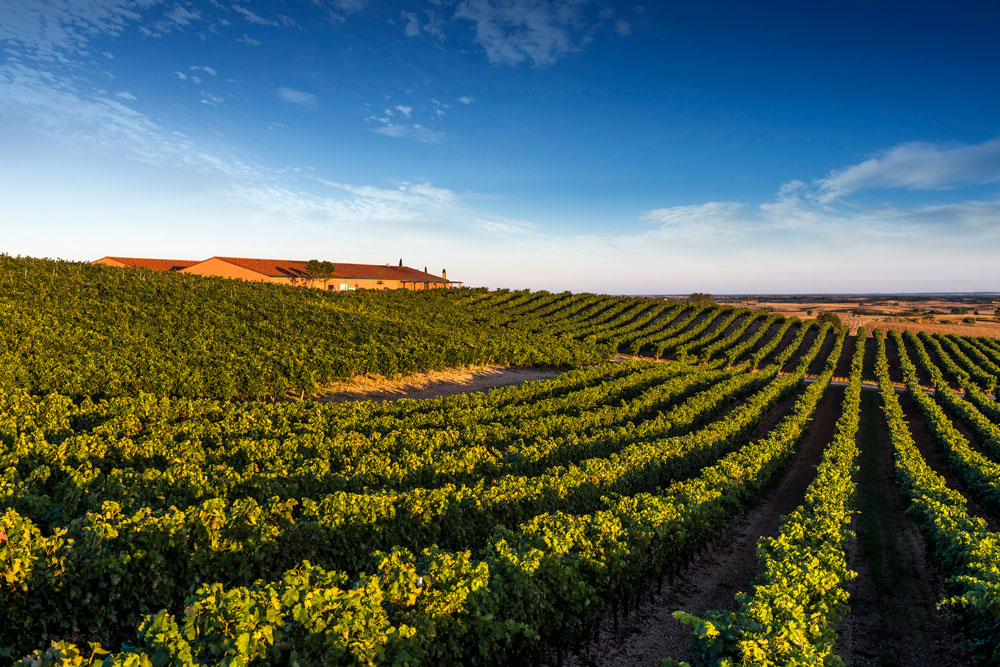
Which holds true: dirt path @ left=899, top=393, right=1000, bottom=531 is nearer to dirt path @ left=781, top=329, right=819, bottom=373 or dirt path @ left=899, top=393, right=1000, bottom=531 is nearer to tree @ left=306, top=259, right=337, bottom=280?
dirt path @ left=781, top=329, right=819, bottom=373

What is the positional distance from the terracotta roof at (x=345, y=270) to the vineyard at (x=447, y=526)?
57.8 meters

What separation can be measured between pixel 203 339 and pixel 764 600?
34.3 m

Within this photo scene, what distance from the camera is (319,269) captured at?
84625 mm

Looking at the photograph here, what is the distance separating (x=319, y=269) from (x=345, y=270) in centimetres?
1179

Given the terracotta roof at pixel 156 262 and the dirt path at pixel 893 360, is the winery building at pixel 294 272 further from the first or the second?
the dirt path at pixel 893 360

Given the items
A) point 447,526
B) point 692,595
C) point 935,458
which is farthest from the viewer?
point 935,458

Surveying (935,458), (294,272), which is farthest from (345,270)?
(935,458)

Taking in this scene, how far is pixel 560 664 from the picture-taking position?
8.90 m

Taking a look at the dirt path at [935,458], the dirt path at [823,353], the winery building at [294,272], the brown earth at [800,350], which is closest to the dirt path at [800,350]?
the brown earth at [800,350]

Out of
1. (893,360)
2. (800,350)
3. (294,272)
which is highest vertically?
(294,272)

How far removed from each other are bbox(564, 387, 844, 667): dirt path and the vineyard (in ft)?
0.23

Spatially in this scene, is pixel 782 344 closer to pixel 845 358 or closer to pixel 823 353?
pixel 823 353

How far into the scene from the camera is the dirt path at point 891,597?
995 cm

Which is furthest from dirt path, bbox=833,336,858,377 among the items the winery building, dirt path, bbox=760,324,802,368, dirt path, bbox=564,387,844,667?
the winery building
